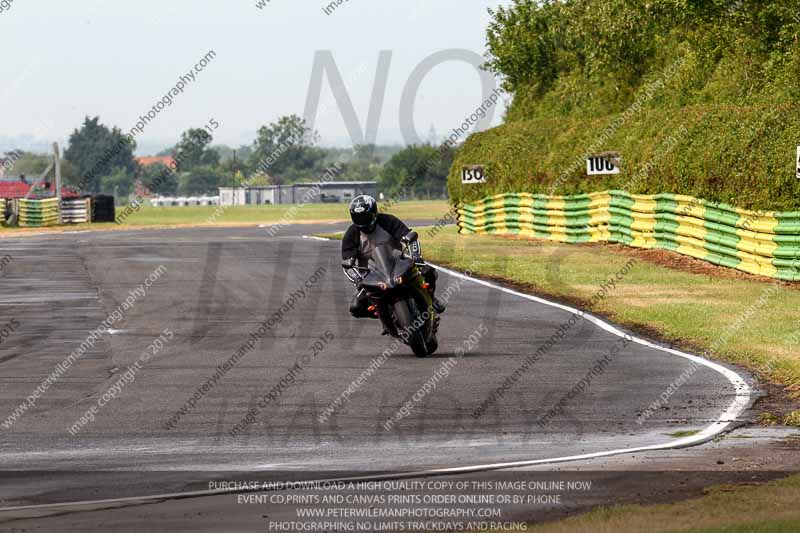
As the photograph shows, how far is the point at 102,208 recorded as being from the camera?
8500 cm

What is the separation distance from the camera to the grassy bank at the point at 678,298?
1705cm

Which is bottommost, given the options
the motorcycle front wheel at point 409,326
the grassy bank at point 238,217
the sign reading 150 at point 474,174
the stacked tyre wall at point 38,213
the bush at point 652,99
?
the grassy bank at point 238,217

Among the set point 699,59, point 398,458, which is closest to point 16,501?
point 398,458

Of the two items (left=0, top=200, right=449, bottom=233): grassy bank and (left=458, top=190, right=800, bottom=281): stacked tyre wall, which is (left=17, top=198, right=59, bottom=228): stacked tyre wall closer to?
(left=0, top=200, right=449, bottom=233): grassy bank

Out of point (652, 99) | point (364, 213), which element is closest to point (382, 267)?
point (364, 213)

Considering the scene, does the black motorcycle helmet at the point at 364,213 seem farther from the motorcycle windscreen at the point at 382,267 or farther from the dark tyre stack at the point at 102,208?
the dark tyre stack at the point at 102,208

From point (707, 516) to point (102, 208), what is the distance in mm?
80032

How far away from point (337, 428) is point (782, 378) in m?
5.14

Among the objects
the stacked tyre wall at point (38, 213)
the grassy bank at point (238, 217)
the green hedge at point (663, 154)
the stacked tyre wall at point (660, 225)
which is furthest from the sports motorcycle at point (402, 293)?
the stacked tyre wall at point (38, 213)

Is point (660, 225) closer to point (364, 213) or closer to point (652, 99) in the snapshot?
point (652, 99)

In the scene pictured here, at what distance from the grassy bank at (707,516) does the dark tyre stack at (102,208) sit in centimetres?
7856

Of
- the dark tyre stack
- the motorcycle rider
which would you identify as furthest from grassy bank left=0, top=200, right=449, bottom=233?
the motorcycle rider

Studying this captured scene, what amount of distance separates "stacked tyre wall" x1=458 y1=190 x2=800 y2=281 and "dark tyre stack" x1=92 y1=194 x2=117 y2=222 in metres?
33.7

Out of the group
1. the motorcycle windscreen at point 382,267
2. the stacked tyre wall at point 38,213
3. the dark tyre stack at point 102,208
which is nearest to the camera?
the motorcycle windscreen at point 382,267
